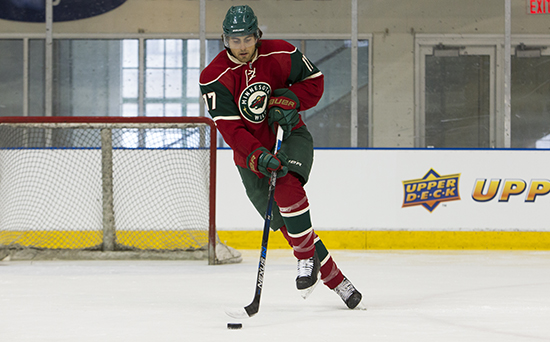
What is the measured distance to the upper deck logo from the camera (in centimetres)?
500

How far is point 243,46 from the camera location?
235 centimetres

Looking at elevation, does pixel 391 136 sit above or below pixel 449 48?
below

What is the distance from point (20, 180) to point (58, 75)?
1420 millimetres

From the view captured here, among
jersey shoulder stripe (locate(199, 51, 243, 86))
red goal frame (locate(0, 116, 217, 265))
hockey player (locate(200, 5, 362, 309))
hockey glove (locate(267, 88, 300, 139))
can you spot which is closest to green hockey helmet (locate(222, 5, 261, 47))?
hockey player (locate(200, 5, 362, 309))

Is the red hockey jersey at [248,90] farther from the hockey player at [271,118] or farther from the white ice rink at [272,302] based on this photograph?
the white ice rink at [272,302]

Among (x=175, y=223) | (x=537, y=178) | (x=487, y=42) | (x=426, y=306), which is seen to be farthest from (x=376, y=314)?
(x=487, y=42)

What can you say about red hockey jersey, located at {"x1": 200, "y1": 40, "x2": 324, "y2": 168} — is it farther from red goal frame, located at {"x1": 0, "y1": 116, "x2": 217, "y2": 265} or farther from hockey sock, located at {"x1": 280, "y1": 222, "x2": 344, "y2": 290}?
red goal frame, located at {"x1": 0, "y1": 116, "x2": 217, "y2": 265}

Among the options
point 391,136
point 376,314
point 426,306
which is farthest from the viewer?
point 391,136

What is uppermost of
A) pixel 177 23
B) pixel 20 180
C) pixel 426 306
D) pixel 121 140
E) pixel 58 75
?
pixel 177 23

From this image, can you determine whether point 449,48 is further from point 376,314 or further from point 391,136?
point 376,314

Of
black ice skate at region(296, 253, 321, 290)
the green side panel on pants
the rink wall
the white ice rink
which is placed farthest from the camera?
the rink wall

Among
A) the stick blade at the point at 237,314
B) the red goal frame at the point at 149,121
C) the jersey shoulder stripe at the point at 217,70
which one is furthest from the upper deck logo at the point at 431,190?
the stick blade at the point at 237,314

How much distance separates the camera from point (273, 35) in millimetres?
5754

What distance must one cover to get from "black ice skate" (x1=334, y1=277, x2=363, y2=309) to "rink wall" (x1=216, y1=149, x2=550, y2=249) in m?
2.57
